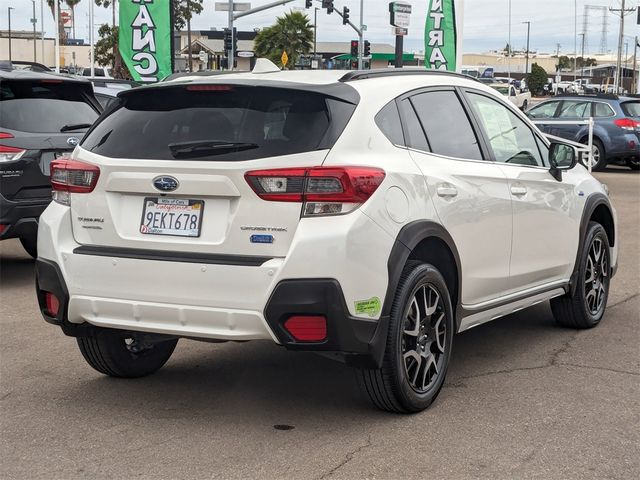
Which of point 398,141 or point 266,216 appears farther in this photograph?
Answer: point 398,141

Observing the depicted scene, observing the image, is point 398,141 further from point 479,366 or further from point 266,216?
point 479,366

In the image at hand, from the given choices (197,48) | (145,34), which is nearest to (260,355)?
(145,34)

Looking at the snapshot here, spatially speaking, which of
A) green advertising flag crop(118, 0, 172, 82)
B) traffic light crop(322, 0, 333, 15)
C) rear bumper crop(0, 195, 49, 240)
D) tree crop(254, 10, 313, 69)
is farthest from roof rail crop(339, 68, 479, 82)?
tree crop(254, 10, 313, 69)

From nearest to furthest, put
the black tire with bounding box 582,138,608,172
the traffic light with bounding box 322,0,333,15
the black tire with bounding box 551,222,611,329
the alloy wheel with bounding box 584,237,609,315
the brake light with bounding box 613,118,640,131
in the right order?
the black tire with bounding box 551,222,611,329 < the alloy wheel with bounding box 584,237,609,315 < the brake light with bounding box 613,118,640,131 < the black tire with bounding box 582,138,608,172 < the traffic light with bounding box 322,0,333,15

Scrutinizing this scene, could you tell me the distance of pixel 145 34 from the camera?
17719 millimetres

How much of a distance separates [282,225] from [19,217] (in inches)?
193

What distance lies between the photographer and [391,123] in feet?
17.2

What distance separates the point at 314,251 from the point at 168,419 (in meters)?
1.27

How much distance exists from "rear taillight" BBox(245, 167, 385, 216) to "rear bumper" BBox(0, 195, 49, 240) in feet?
15.7

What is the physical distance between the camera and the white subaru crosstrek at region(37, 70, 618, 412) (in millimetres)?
4648

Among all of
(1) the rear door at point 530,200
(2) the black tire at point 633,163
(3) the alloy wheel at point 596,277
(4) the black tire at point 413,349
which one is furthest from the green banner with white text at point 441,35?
(4) the black tire at point 413,349

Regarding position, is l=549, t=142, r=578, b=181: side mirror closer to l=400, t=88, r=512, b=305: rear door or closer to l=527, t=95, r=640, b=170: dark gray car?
l=400, t=88, r=512, b=305: rear door

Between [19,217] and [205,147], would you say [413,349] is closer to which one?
[205,147]

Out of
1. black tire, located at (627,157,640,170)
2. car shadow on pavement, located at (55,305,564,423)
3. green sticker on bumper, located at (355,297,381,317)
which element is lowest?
black tire, located at (627,157,640,170)
